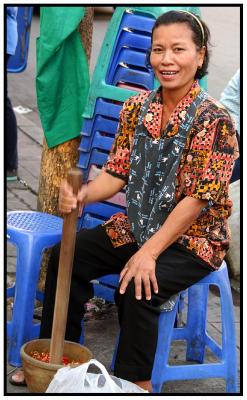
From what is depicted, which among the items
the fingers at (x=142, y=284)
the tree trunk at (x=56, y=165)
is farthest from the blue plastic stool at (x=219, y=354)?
the tree trunk at (x=56, y=165)

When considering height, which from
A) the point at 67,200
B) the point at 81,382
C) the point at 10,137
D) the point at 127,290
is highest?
the point at 67,200

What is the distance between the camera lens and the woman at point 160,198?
3018 mm

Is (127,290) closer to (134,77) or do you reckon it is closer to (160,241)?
(160,241)

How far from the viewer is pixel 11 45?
5574mm

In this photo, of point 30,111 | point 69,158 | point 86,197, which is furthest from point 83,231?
point 30,111

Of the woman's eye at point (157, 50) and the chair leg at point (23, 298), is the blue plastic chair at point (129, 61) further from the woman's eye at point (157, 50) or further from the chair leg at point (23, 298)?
the chair leg at point (23, 298)

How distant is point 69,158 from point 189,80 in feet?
3.49

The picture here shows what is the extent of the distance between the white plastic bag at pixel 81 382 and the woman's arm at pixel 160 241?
38 cm

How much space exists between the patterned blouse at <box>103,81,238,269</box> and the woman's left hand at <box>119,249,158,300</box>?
0.19m

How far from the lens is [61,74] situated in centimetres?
401

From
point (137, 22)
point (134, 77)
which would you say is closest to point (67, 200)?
point (134, 77)

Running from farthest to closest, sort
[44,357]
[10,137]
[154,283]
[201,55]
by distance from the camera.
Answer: [10,137] < [201,55] < [44,357] < [154,283]

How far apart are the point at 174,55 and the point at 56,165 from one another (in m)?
1.17

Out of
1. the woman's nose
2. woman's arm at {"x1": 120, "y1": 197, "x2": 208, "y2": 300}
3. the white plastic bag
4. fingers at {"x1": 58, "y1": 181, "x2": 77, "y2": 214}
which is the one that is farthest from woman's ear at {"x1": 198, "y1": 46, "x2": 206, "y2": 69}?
the white plastic bag
